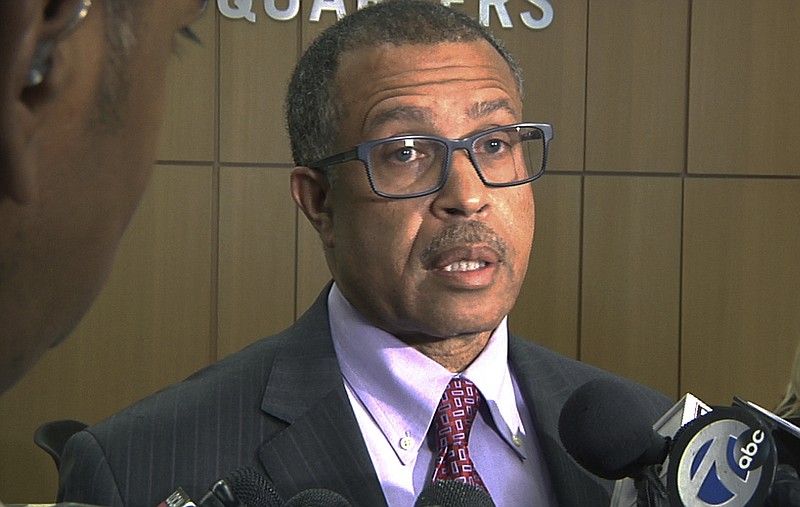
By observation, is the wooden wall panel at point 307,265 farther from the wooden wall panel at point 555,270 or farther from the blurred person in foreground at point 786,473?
the blurred person in foreground at point 786,473

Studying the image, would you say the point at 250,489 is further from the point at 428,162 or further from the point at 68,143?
the point at 428,162

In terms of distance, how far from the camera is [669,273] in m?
4.90

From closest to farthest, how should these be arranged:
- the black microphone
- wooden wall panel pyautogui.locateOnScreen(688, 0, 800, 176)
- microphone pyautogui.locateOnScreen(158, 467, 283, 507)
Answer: microphone pyautogui.locateOnScreen(158, 467, 283, 507)
the black microphone
wooden wall panel pyautogui.locateOnScreen(688, 0, 800, 176)

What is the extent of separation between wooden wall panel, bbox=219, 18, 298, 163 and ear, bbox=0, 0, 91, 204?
4277 millimetres

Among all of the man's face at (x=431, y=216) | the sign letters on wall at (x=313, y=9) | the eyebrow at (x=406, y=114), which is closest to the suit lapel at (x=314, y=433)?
the man's face at (x=431, y=216)

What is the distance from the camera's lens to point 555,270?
482 cm

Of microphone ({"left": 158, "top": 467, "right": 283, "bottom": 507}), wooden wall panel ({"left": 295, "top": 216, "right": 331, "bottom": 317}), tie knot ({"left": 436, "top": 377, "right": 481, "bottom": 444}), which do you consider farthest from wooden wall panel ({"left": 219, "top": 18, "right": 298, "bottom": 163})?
microphone ({"left": 158, "top": 467, "right": 283, "bottom": 507})

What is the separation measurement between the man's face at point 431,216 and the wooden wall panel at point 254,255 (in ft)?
10.4

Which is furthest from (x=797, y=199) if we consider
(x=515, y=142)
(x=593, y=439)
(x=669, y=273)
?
(x=593, y=439)

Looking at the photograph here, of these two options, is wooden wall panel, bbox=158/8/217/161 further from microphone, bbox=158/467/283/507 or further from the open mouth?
microphone, bbox=158/467/283/507

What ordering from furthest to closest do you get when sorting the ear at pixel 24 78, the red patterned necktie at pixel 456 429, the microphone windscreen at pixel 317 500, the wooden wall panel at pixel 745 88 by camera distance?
the wooden wall panel at pixel 745 88 → the red patterned necktie at pixel 456 429 → the microphone windscreen at pixel 317 500 → the ear at pixel 24 78

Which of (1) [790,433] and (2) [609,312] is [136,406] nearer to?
(1) [790,433]

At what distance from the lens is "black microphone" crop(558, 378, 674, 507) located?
96 centimetres

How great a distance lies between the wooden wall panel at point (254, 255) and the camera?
465cm
